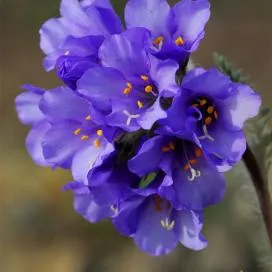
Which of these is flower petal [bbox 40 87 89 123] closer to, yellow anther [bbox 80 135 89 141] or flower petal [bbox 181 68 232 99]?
yellow anther [bbox 80 135 89 141]

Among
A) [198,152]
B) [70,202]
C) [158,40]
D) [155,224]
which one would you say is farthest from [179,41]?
[70,202]

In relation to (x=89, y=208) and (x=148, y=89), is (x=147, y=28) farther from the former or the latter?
(x=89, y=208)

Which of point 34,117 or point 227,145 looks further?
point 34,117

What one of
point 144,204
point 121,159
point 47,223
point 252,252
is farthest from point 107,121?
point 47,223

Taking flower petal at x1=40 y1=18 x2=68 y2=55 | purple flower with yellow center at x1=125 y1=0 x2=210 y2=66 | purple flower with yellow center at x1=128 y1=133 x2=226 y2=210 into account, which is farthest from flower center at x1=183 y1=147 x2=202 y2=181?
flower petal at x1=40 y1=18 x2=68 y2=55

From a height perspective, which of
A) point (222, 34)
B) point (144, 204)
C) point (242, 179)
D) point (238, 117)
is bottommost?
point (222, 34)

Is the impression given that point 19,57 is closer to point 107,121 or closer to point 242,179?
point 242,179
